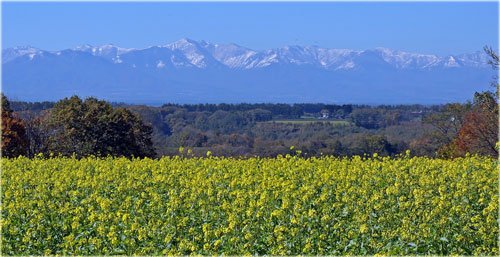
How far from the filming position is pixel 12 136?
32.3 metres

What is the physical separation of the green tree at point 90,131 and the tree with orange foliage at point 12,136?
120 cm

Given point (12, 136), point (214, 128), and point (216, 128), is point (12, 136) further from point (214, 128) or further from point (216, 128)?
point (214, 128)

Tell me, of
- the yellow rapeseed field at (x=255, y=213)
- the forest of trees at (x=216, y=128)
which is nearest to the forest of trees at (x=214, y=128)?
the forest of trees at (x=216, y=128)

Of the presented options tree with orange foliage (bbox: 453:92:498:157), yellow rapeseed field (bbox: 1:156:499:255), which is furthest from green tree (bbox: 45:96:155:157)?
yellow rapeseed field (bbox: 1:156:499:255)

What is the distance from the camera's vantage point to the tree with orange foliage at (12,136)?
3145 cm

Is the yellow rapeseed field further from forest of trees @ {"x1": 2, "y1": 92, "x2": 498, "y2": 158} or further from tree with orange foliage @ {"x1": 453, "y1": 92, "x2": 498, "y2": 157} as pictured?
tree with orange foliage @ {"x1": 453, "y1": 92, "x2": 498, "y2": 157}

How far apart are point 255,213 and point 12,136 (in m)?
23.7

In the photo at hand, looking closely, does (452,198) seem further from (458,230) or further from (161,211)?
(161,211)

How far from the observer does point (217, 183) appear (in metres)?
13.0

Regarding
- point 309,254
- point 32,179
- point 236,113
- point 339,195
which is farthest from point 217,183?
point 236,113

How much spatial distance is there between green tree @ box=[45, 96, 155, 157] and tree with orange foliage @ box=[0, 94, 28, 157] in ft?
3.95

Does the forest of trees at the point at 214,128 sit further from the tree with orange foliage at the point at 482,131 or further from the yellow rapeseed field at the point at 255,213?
the yellow rapeseed field at the point at 255,213

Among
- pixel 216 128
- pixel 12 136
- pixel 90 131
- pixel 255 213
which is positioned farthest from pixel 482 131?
pixel 216 128

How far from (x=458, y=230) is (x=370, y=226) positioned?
900mm
